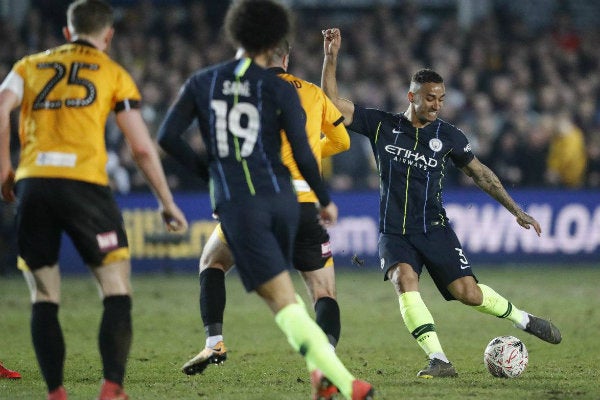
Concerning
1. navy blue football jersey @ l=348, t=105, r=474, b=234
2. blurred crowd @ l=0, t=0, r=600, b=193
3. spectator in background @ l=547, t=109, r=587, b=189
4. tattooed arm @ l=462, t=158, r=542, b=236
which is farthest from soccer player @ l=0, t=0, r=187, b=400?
spectator in background @ l=547, t=109, r=587, b=189

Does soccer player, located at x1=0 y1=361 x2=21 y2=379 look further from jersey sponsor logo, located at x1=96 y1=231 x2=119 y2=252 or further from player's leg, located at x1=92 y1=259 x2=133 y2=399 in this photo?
jersey sponsor logo, located at x1=96 y1=231 x2=119 y2=252

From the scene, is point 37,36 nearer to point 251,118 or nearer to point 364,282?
point 364,282

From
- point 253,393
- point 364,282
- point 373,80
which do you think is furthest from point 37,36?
Result: point 253,393

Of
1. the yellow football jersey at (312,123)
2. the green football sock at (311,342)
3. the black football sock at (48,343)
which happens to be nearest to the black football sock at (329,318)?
the yellow football jersey at (312,123)

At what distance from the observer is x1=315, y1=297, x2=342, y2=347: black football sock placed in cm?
739

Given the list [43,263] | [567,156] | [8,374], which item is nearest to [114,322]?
[43,263]

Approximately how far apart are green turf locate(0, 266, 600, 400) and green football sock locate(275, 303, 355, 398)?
3.39 ft

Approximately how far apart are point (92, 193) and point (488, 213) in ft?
39.1

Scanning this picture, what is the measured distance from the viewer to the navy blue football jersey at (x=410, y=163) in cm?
841

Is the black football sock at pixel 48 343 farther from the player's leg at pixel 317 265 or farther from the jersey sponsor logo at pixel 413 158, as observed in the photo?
the jersey sponsor logo at pixel 413 158

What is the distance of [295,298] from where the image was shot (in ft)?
19.9

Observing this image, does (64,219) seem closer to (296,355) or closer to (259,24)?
(259,24)

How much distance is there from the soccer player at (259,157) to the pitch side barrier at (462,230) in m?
10.6

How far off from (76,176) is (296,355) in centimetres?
367
